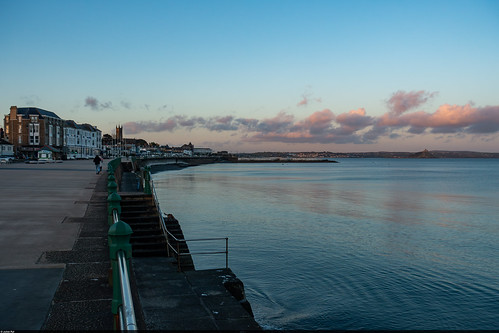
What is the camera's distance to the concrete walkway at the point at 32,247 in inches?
238

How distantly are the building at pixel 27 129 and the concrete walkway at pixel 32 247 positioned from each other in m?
90.5

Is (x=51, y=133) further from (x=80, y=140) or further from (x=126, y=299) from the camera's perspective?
(x=126, y=299)

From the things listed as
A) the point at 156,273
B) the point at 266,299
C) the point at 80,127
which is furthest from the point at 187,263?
the point at 80,127

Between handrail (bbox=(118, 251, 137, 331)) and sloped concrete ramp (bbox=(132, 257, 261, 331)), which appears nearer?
handrail (bbox=(118, 251, 137, 331))

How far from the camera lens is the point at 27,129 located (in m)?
98.4

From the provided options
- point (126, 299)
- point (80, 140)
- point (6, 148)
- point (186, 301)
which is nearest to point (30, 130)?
point (6, 148)

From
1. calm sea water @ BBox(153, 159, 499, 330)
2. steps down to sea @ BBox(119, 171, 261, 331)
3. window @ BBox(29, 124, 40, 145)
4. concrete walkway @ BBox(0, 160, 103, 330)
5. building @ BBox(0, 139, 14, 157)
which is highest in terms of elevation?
window @ BBox(29, 124, 40, 145)

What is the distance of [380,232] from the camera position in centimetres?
2553

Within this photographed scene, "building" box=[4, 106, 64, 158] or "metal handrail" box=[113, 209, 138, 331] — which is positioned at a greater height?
"building" box=[4, 106, 64, 158]

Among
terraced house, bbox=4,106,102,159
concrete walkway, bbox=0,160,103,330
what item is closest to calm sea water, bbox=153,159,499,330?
concrete walkway, bbox=0,160,103,330

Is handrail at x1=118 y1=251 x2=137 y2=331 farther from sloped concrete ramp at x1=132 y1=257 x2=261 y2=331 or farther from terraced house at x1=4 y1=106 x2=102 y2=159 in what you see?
terraced house at x1=4 y1=106 x2=102 y2=159

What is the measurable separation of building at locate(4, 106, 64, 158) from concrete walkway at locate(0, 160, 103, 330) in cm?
9049

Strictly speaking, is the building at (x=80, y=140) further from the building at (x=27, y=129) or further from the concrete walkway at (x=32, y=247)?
the concrete walkway at (x=32, y=247)

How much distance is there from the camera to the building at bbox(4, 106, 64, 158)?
9756cm
